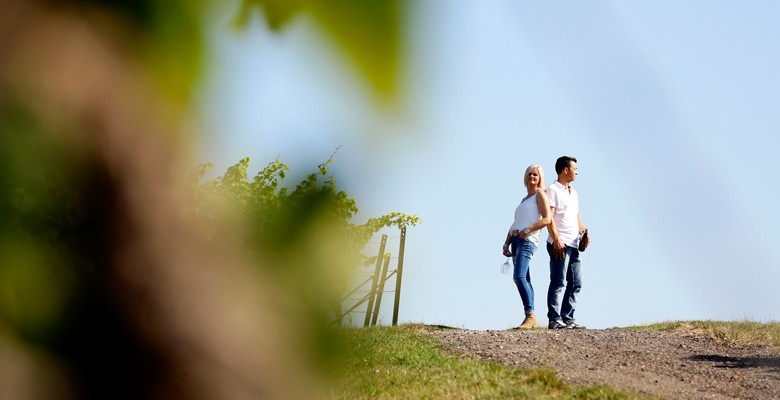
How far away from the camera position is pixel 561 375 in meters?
6.89

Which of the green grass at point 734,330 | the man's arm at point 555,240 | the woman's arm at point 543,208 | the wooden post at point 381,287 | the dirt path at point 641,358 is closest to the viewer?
the wooden post at point 381,287

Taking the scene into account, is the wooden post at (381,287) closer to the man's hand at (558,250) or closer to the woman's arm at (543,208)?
the woman's arm at (543,208)

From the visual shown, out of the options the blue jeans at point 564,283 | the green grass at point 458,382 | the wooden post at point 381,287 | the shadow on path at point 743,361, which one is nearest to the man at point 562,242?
the blue jeans at point 564,283

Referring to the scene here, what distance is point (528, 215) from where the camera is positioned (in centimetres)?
912

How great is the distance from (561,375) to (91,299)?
644cm

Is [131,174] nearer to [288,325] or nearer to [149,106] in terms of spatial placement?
[149,106]

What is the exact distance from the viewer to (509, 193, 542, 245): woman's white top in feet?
29.8

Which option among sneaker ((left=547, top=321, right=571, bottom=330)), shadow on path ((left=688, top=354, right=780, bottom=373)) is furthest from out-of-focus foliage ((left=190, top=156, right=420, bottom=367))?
sneaker ((left=547, top=321, right=571, bottom=330))

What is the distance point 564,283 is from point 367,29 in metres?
8.81

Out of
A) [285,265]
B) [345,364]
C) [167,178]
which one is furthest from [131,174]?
[345,364]

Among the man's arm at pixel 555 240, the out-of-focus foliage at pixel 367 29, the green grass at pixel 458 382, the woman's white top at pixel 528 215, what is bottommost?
the out-of-focus foliage at pixel 367 29

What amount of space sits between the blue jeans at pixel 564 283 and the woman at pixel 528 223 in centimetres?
22

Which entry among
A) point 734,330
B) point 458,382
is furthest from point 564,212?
point 458,382

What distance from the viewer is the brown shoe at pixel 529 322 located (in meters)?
9.76
